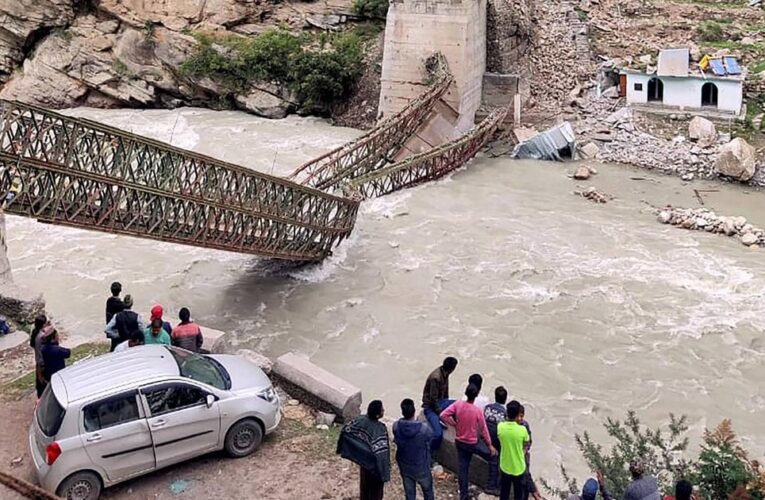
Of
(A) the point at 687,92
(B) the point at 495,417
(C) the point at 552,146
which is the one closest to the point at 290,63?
(C) the point at 552,146

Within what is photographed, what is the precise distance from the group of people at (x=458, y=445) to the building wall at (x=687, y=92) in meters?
23.0

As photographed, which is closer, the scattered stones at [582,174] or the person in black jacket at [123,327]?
the person in black jacket at [123,327]

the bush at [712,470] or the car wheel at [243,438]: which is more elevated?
the bush at [712,470]

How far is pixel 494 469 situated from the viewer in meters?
8.32

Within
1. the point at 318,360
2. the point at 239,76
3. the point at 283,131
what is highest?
the point at 239,76

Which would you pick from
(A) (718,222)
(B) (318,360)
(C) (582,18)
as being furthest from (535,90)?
(B) (318,360)

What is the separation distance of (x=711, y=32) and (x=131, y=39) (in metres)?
26.6

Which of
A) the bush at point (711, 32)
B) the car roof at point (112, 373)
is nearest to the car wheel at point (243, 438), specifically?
the car roof at point (112, 373)

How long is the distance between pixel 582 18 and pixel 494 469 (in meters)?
30.8

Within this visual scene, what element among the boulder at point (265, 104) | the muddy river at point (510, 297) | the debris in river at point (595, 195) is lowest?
the muddy river at point (510, 297)

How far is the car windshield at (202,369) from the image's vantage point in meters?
8.68

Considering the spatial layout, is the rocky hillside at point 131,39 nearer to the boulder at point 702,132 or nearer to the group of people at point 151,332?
the boulder at point 702,132

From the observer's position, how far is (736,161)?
2456cm

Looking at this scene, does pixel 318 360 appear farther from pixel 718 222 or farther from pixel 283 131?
pixel 283 131
